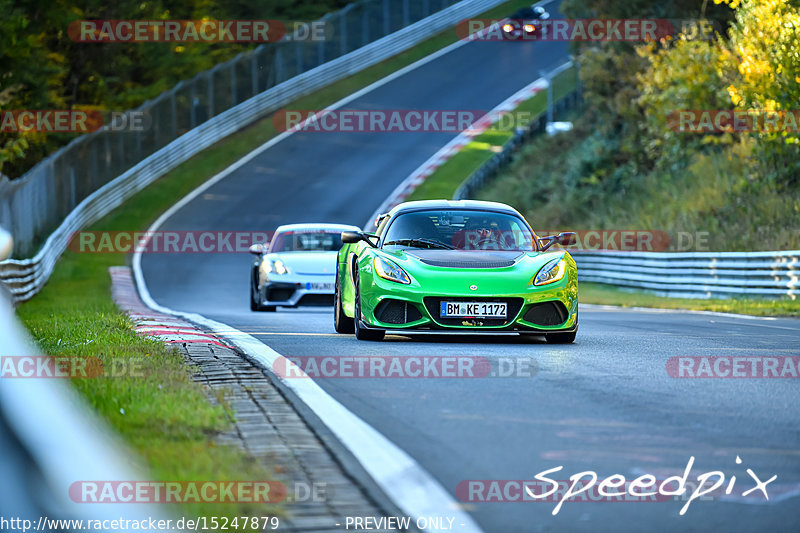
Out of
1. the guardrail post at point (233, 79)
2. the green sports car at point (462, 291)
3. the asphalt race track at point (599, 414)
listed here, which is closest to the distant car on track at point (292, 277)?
the asphalt race track at point (599, 414)

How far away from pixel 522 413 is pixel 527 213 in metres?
36.8

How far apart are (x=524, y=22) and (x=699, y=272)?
35.1 meters

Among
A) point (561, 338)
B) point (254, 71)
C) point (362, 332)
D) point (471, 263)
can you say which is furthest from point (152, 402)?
point (254, 71)

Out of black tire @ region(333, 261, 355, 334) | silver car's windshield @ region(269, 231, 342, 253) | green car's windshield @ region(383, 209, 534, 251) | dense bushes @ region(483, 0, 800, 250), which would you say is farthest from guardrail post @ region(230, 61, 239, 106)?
green car's windshield @ region(383, 209, 534, 251)

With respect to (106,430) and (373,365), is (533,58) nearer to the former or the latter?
(373,365)

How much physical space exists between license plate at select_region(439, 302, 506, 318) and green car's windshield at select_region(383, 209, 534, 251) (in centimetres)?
119

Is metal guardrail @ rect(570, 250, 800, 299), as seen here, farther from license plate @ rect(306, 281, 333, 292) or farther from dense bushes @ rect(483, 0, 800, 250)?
license plate @ rect(306, 281, 333, 292)

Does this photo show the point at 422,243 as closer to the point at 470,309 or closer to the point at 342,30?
the point at 470,309

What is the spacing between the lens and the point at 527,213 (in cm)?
4397

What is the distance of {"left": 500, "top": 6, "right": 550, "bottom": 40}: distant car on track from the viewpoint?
60031 mm

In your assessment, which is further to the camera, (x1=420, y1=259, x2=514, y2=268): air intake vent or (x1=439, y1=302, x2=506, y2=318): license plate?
(x1=420, y1=259, x2=514, y2=268): air intake vent

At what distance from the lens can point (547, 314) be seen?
12172mm

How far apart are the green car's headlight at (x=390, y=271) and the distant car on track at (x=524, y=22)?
4893cm

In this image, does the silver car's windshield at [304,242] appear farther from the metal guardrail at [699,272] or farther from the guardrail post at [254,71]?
the guardrail post at [254,71]
